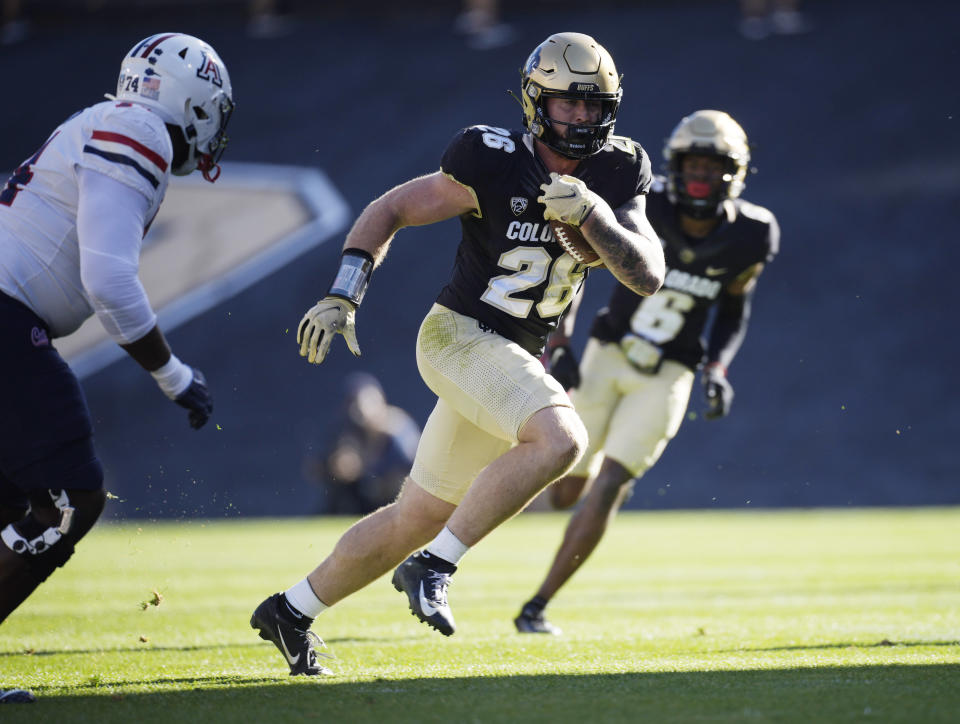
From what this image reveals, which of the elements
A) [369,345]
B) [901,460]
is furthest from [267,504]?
[901,460]

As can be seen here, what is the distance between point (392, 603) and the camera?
22.0ft

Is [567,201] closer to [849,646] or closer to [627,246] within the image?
[627,246]

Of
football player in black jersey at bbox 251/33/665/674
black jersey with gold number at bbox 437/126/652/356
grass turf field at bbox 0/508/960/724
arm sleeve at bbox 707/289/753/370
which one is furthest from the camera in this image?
arm sleeve at bbox 707/289/753/370

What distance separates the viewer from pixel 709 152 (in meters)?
5.55

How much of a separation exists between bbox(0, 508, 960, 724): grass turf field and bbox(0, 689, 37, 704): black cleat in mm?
34

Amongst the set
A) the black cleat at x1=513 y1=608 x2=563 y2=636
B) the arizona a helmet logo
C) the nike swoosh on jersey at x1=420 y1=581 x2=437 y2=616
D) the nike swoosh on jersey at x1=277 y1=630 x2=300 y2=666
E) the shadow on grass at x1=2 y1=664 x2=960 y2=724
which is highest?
the arizona a helmet logo

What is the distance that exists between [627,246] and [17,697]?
211cm

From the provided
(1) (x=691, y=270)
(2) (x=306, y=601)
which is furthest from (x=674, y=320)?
(2) (x=306, y=601)

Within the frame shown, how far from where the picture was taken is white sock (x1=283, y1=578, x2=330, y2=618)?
396 cm

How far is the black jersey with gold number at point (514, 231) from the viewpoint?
385 centimetres

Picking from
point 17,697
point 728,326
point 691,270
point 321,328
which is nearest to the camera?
point 17,697

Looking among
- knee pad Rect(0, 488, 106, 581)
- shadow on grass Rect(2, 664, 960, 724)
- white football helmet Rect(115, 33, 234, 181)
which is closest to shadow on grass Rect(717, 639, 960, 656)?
shadow on grass Rect(2, 664, 960, 724)

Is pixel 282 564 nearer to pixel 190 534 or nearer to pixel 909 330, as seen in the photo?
pixel 190 534

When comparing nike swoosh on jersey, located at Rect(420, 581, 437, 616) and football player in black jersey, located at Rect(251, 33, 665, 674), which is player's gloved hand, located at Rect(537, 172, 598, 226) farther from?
nike swoosh on jersey, located at Rect(420, 581, 437, 616)
